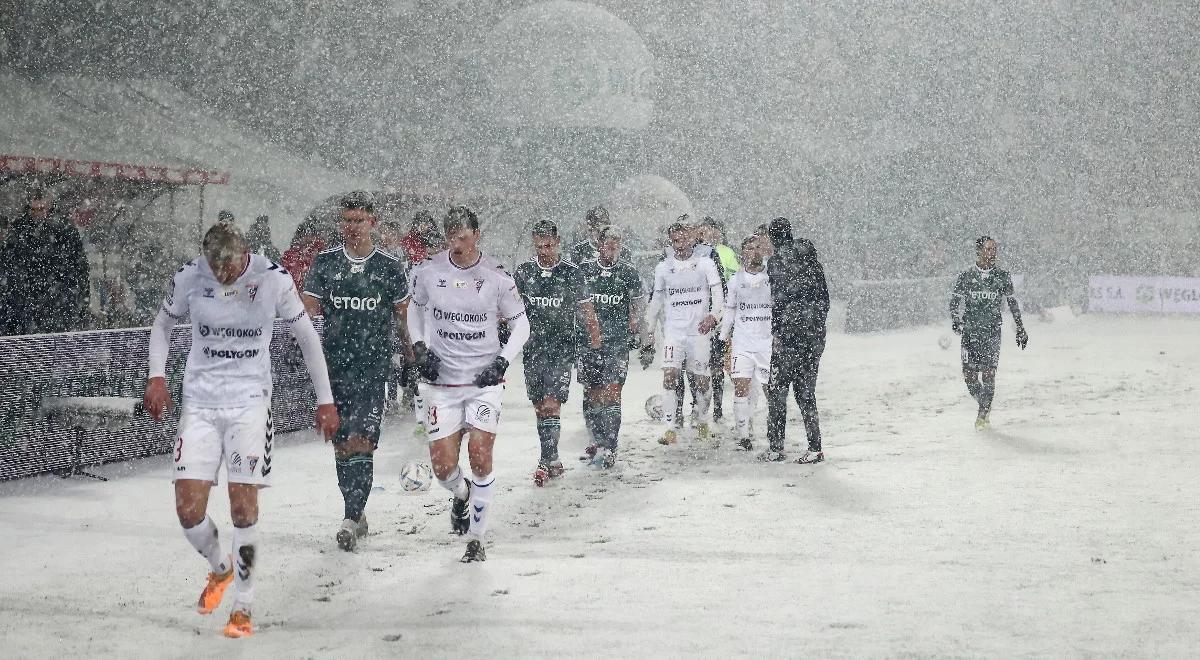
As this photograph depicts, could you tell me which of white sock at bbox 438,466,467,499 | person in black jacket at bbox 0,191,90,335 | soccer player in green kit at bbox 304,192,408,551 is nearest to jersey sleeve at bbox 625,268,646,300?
soccer player in green kit at bbox 304,192,408,551

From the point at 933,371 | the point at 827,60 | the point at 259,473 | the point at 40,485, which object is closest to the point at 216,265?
the point at 259,473

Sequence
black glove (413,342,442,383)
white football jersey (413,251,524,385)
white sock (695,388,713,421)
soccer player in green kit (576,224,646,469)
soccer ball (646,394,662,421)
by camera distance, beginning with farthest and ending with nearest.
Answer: soccer ball (646,394,662,421), white sock (695,388,713,421), soccer player in green kit (576,224,646,469), white football jersey (413,251,524,385), black glove (413,342,442,383)

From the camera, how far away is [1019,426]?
40.2ft

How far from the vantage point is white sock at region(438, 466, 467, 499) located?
6.82m

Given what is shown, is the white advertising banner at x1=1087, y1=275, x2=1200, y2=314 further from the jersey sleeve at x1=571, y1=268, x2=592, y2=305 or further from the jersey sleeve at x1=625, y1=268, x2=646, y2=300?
the jersey sleeve at x1=571, y1=268, x2=592, y2=305

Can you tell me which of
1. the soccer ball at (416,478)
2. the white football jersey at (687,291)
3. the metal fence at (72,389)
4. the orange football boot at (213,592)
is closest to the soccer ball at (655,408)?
the white football jersey at (687,291)

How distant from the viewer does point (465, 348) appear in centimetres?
680

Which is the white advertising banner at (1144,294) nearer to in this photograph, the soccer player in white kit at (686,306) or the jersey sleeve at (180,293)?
the soccer player in white kit at (686,306)

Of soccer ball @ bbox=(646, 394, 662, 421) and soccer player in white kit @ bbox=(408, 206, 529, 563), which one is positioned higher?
soccer player in white kit @ bbox=(408, 206, 529, 563)

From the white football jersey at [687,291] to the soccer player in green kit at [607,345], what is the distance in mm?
977

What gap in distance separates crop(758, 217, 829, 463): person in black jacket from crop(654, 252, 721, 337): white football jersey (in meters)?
1.17

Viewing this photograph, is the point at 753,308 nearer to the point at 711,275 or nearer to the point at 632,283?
the point at 711,275

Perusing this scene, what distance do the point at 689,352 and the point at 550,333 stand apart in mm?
2242

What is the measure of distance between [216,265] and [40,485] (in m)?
4.53
